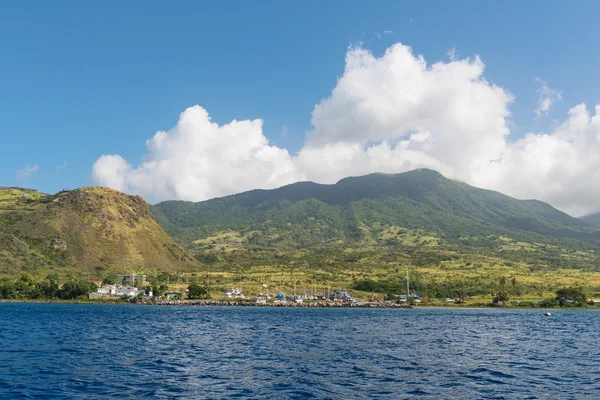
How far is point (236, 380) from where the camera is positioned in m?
39.8

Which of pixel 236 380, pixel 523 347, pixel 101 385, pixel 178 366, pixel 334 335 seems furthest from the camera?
pixel 334 335

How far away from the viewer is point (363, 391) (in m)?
36.1

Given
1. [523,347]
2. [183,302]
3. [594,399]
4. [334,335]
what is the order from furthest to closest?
[183,302] < [334,335] < [523,347] < [594,399]

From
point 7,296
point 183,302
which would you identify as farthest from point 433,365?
point 7,296

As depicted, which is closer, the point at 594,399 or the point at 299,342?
the point at 594,399

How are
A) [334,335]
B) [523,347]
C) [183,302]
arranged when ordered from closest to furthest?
1. [523,347]
2. [334,335]
3. [183,302]

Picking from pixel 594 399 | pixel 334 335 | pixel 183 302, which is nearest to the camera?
pixel 594 399

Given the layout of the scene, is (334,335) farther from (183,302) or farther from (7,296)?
(7,296)

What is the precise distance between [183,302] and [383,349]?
152 m

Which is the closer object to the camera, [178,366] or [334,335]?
[178,366]

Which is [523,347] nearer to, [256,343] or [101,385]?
[256,343]

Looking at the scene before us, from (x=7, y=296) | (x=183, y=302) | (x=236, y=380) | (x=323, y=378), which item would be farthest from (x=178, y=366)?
(x=7, y=296)

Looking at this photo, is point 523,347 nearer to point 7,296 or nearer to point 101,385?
point 101,385

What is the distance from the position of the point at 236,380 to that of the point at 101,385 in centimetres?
1019
